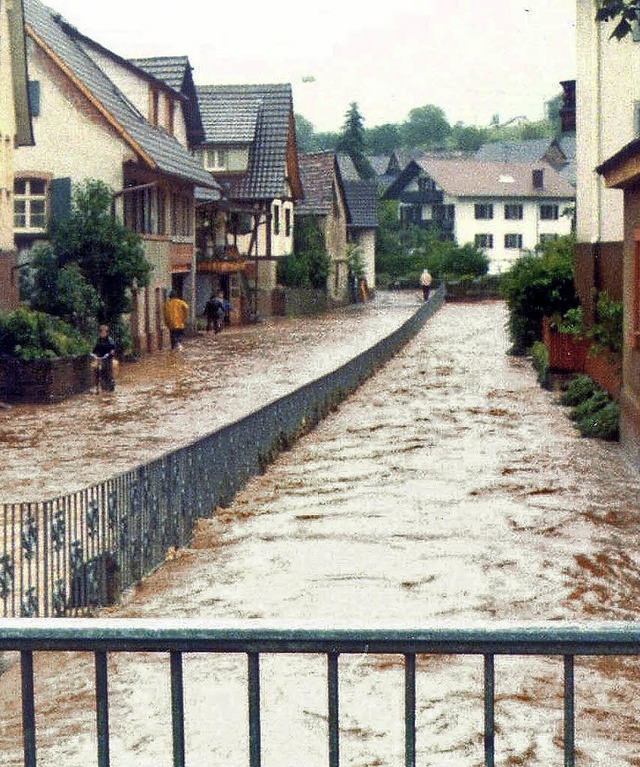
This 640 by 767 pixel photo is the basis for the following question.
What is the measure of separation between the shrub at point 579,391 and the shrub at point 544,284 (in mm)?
6748

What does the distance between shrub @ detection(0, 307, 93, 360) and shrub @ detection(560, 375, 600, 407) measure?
9.94 m

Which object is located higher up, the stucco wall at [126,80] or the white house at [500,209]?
the stucco wall at [126,80]

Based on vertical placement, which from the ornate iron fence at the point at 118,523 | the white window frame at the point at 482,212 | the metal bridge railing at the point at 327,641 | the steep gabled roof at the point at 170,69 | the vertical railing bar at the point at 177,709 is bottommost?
the ornate iron fence at the point at 118,523

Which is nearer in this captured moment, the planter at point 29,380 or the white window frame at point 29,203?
the planter at point 29,380

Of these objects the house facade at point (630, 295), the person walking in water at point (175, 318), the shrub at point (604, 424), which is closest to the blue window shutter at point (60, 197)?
the person walking in water at point (175, 318)

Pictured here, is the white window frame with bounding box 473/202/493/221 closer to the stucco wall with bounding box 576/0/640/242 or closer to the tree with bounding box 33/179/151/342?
the tree with bounding box 33/179/151/342

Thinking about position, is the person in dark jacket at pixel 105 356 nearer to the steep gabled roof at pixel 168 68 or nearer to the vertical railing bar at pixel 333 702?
the steep gabled roof at pixel 168 68

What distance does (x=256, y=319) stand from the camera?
65.4 meters

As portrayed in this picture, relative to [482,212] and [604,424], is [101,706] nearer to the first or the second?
[604,424]

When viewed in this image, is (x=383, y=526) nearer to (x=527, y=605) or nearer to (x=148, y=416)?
(x=527, y=605)

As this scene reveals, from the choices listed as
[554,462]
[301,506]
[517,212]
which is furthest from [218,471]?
[517,212]

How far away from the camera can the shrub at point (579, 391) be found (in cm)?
2945

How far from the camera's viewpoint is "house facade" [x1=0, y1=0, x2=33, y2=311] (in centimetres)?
3556

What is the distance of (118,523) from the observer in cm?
1302
